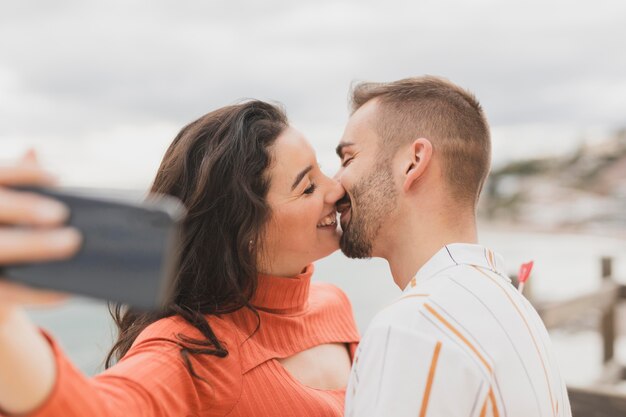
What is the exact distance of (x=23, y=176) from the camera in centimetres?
74

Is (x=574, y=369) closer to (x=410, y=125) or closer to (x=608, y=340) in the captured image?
(x=608, y=340)

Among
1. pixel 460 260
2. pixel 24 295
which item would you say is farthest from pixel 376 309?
pixel 24 295

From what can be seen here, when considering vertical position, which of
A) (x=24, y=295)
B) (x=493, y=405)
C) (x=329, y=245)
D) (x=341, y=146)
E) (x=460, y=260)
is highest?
(x=24, y=295)

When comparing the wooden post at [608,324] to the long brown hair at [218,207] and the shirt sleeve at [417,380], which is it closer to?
the long brown hair at [218,207]

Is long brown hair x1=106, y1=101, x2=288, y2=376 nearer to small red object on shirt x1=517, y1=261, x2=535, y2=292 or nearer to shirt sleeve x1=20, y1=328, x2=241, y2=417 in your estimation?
shirt sleeve x1=20, y1=328, x2=241, y2=417

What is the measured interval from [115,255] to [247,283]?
1.56 metres

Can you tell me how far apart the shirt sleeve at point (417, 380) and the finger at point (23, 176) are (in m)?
0.95

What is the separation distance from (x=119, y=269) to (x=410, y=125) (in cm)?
179

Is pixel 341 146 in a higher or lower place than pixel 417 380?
higher

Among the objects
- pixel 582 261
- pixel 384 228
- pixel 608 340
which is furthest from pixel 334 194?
pixel 582 261

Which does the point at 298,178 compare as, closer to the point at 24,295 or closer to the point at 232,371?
the point at 232,371

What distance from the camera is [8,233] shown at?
2.35ft

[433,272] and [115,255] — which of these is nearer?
[115,255]

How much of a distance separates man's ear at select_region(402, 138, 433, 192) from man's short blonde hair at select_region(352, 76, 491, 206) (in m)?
0.04
